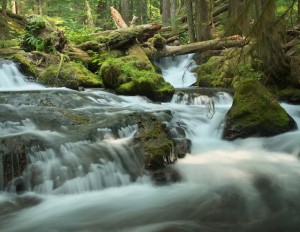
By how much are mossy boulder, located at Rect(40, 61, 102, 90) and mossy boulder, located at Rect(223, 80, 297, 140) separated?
4861 millimetres

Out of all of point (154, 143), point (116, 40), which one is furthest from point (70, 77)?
point (154, 143)

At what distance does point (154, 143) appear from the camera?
6.18m

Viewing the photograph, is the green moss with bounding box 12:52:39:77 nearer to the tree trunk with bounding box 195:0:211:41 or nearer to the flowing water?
the flowing water

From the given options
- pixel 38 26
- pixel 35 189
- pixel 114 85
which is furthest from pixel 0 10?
pixel 35 189

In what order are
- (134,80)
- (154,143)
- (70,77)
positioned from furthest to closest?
1. (70,77)
2. (134,80)
3. (154,143)

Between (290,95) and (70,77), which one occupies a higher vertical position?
(70,77)

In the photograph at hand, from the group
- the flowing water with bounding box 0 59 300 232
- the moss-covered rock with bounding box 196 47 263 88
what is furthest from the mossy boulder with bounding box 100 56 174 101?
the flowing water with bounding box 0 59 300 232

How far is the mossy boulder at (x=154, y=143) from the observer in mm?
5855

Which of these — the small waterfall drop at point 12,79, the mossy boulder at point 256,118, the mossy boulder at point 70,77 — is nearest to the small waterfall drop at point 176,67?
the mossy boulder at point 70,77

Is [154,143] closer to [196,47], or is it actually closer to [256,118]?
[256,118]

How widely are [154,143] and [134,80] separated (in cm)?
434

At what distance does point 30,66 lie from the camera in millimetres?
10789

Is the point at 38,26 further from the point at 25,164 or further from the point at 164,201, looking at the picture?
the point at 164,201

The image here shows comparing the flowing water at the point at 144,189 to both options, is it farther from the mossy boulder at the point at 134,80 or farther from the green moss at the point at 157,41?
the green moss at the point at 157,41
